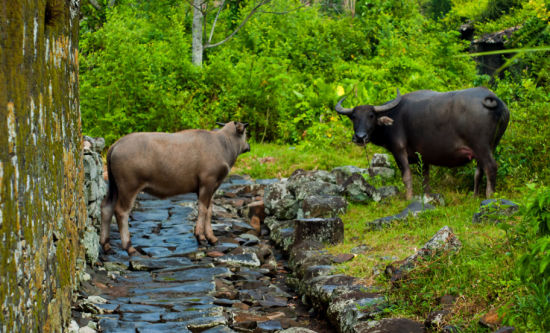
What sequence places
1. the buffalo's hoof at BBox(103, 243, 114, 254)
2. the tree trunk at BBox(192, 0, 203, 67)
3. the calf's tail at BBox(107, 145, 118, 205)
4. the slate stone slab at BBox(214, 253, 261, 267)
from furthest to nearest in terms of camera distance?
the tree trunk at BBox(192, 0, 203, 67) → the calf's tail at BBox(107, 145, 118, 205) → the buffalo's hoof at BBox(103, 243, 114, 254) → the slate stone slab at BBox(214, 253, 261, 267)

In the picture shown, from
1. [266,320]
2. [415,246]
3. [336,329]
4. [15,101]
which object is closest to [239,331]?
[266,320]

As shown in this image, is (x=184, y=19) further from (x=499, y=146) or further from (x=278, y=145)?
(x=499, y=146)

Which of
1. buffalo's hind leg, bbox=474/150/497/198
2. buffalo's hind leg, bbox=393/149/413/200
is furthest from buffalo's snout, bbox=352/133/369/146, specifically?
buffalo's hind leg, bbox=474/150/497/198

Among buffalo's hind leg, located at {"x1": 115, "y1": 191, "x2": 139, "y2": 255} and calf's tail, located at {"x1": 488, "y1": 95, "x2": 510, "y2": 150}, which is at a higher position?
calf's tail, located at {"x1": 488, "y1": 95, "x2": 510, "y2": 150}

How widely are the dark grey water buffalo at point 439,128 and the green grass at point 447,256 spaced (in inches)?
20.9

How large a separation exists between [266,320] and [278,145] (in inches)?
346

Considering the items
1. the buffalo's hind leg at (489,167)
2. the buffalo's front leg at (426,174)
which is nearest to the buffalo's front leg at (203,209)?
the buffalo's front leg at (426,174)

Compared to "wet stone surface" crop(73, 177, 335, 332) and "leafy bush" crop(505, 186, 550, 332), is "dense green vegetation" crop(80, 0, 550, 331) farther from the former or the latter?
"wet stone surface" crop(73, 177, 335, 332)

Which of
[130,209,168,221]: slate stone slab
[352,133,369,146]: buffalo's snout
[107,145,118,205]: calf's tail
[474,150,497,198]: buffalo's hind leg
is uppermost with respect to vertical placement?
[352,133,369,146]: buffalo's snout

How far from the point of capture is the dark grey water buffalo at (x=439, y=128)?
8188 mm

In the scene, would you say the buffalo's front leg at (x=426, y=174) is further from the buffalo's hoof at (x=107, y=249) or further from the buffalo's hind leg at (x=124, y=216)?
the buffalo's hoof at (x=107, y=249)

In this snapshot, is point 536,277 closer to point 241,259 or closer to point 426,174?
point 241,259

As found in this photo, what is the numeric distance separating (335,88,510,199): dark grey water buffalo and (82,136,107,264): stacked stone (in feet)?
11.4

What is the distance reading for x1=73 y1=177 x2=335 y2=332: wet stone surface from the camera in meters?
5.52
